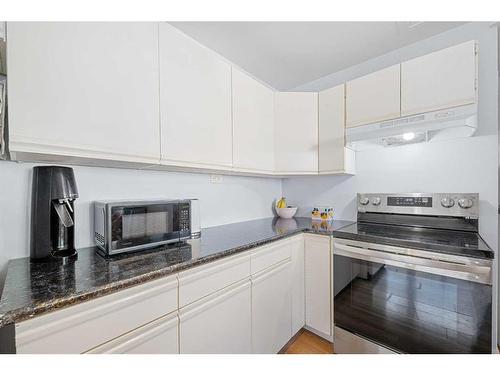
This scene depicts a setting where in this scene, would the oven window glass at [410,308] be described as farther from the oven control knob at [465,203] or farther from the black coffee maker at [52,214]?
the black coffee maker at [52,214]

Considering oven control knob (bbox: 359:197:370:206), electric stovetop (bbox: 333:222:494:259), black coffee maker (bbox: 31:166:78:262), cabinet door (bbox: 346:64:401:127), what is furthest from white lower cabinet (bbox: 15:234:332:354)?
cabinet door (bbox: 346:64:401:127)

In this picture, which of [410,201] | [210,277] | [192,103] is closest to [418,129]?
[410,201]

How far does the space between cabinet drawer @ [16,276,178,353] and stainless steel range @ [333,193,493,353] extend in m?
1.16

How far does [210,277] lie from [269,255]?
474mm

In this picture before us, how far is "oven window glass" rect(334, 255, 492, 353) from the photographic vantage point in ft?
3.39

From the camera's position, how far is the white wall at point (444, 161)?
1.41 m

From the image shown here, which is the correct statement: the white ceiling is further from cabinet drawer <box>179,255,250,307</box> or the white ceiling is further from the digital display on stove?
cabinet drawer <box>179,255,250,307</box>

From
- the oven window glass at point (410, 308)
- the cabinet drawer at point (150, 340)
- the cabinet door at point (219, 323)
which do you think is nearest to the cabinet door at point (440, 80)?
the oven window glass at point (410, 308)

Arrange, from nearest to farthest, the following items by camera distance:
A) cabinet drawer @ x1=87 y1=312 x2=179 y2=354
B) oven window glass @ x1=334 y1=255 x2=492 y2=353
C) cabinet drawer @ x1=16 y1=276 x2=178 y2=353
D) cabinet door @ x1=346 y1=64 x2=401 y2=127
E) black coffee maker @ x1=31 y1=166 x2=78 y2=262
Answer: cabinet drawer @ x1=16 y1=276 x2=178 y2=353
cabinet drawer @ x1=87 y1=312 x2=179 y2=354
black coffee maker @ x1=31 y1=166 x2=78 y2=262
oven window glass @ x1=334 y1=255 x2=492 y2=353
cabinet door @ x1=346 y1=64 x2=401 y2=127

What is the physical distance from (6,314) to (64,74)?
874 mm
